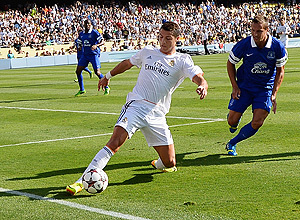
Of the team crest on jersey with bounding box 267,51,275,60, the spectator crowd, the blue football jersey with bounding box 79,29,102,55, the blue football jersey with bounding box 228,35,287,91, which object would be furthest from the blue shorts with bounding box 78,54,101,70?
the spectator crowd

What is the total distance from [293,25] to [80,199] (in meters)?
57.3

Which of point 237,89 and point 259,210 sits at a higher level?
point 237,89

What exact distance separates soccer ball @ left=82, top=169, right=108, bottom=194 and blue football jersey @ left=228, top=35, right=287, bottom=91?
9.82ft

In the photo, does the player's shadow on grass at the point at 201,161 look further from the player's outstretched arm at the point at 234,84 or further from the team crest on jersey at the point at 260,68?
the team crest on jersey at the point at 260,68

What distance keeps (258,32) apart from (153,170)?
237cm

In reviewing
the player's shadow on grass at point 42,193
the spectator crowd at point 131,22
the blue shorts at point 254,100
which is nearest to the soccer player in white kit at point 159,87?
the player's shadow on grass at point 42,193

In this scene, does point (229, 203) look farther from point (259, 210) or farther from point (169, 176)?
point (169, 176)

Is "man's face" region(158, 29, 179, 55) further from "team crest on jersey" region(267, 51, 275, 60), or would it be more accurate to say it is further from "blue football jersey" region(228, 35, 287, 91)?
"team crest on jersey" region(267, 51, 275, 60)

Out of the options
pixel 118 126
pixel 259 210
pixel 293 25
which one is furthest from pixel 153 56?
pixel 293 25

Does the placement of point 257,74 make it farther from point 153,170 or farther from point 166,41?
point 153,170

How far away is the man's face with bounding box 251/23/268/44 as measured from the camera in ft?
24.7

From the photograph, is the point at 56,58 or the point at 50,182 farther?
the point at 56,58

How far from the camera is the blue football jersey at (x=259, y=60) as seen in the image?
7.81 m

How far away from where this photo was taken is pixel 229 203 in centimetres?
557
